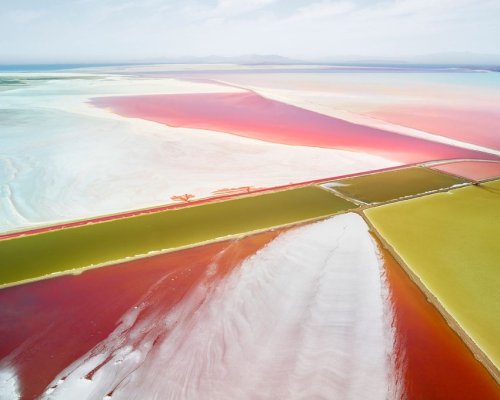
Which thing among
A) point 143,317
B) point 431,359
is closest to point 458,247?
point 431,359

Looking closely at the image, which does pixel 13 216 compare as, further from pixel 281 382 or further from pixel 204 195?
pixel 281 382

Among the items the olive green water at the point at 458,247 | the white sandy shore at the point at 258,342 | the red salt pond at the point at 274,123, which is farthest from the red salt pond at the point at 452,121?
the white sandy shore at the point at 258,342

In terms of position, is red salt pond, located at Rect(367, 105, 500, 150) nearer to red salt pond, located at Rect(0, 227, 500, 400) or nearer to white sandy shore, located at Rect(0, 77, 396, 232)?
white sandy shore, located at Rect(0, 77, 396, 232)

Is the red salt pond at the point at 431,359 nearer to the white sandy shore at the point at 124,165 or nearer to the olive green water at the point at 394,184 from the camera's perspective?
the olive green water at the point at 394,184

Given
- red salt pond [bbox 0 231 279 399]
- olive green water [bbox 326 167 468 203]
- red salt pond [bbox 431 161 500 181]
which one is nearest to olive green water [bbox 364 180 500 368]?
olive green water [bbox 326 167 468 203]

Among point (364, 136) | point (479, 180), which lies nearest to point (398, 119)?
point (364, 136)

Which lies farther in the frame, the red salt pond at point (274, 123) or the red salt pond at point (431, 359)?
the red salt pond at point (274, 123)
